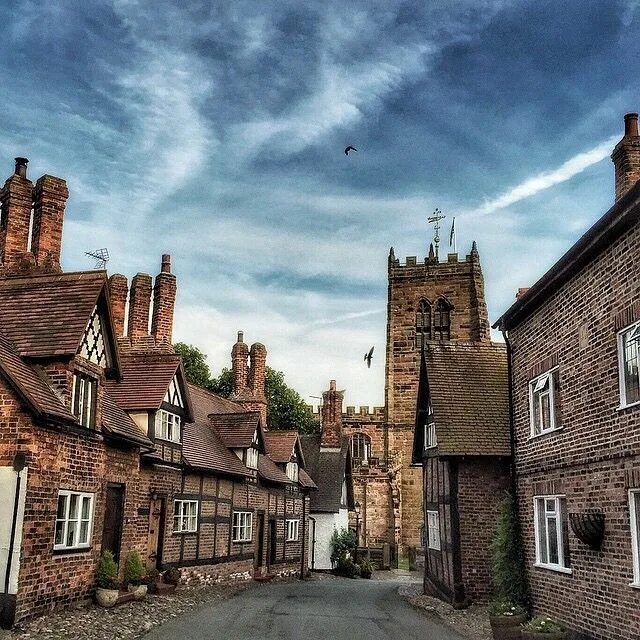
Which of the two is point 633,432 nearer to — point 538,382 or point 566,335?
point 566,335

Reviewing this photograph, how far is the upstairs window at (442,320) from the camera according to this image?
2219 inches

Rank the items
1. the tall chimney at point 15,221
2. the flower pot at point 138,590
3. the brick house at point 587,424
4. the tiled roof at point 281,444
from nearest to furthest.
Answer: the brick house at point 587,424 < the flower pot at point 138,590 < the tall chimney at point 15,221 < the tiled roof at point 281,444

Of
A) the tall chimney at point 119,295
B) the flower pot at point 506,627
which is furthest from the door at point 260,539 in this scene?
the flower pot at point 506,627

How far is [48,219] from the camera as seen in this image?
2002cm

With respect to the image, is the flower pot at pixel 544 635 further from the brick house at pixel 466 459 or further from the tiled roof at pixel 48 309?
the tiled roof at pixel 48 309

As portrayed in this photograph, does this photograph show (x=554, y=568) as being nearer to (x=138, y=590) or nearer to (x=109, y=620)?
(x=109, y=620)

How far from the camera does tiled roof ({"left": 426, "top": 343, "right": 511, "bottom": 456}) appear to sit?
19641 mm

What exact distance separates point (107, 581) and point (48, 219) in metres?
9.56

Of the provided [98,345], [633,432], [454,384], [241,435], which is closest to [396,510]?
[241,435]

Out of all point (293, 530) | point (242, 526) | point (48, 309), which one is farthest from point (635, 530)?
point (293, 530)

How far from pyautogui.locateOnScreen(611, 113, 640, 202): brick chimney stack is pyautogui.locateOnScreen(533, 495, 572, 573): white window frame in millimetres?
6699

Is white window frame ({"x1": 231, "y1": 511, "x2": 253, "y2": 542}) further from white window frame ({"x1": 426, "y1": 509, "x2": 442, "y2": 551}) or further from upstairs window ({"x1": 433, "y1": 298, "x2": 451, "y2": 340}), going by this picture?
upstairs window ({"x1": 433, "y1": 298, "x2": 451, "y2": 340})

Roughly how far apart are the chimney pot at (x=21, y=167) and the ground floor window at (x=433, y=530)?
1540 cm

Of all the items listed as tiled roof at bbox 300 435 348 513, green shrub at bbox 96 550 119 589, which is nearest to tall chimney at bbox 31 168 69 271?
green shrub at bbox 96 550 119 589
